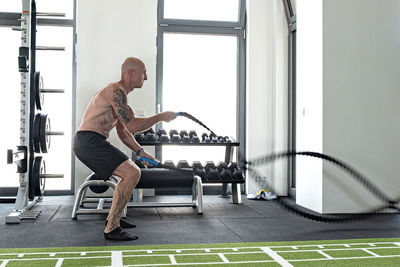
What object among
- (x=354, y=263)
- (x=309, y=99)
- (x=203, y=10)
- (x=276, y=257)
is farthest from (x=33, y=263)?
(x=203, y=10)

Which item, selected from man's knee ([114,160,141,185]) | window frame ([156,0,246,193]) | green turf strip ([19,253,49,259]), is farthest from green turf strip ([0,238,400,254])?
window frame ([156,0,246,193])

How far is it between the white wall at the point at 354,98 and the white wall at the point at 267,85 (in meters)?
1.29

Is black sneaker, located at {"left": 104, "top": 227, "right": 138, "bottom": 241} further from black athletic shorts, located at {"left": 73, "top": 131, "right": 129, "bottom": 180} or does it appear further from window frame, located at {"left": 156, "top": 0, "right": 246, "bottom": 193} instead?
window frame, located at {"left": 156, "top": 0, "right": 246, "bottom": 193}

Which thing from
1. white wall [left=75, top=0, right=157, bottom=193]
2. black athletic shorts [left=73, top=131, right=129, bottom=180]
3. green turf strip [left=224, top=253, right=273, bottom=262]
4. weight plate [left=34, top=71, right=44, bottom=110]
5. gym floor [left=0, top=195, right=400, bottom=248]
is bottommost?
gym floor [left=0, top=195, right=400, bottom=248]

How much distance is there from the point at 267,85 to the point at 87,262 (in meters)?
4.03

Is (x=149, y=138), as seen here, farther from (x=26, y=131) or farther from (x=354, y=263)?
(x=354, y=263)

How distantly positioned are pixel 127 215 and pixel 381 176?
2596mm

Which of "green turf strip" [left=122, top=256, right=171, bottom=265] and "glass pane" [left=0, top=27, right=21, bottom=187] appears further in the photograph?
"glass pane" [left=0, top=27, right=21, bottom=187]

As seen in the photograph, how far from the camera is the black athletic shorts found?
3.03m

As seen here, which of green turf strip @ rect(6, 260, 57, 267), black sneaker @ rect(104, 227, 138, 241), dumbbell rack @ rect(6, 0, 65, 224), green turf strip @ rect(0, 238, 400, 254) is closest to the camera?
green turf strip @ rect(6, 260, 57, 267)

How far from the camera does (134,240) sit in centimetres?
301

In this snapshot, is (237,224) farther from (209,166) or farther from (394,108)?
(394,108)

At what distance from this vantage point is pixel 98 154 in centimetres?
305

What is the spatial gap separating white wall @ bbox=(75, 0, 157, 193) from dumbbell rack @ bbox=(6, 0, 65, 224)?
112cm
